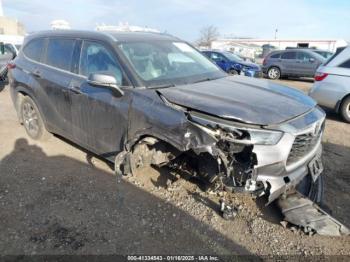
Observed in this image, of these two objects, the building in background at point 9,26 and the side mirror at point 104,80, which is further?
the building in background at point 9,26

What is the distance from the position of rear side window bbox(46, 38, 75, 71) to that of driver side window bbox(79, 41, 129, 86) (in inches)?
12.0

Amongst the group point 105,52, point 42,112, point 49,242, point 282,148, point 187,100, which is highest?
point 105,52

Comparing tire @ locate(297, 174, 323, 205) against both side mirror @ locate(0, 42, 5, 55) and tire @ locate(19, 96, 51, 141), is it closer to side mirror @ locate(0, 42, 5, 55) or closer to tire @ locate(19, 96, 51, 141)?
tire @ locate(19, 96, 51, 141)

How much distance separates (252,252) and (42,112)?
3710 millimetres

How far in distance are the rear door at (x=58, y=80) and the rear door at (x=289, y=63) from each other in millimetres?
14055

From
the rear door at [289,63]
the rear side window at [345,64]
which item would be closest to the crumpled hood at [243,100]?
the rear side window at [345,64]

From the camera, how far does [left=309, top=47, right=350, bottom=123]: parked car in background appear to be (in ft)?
22.6

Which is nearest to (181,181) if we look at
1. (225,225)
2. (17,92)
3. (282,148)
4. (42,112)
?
(225,225)

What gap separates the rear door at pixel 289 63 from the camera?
1611 cm

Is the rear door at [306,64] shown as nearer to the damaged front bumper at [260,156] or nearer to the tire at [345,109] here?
the tire at [345,109]

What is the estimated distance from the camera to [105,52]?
3.79 metres

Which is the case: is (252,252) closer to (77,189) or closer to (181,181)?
(181,181)

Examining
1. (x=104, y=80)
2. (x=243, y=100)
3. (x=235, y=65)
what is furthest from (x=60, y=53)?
(x=235, y=65)

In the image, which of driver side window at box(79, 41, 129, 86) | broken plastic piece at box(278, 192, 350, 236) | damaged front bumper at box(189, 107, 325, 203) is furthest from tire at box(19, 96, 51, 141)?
broken plastic piece at box(278, 192, 350, 236)
